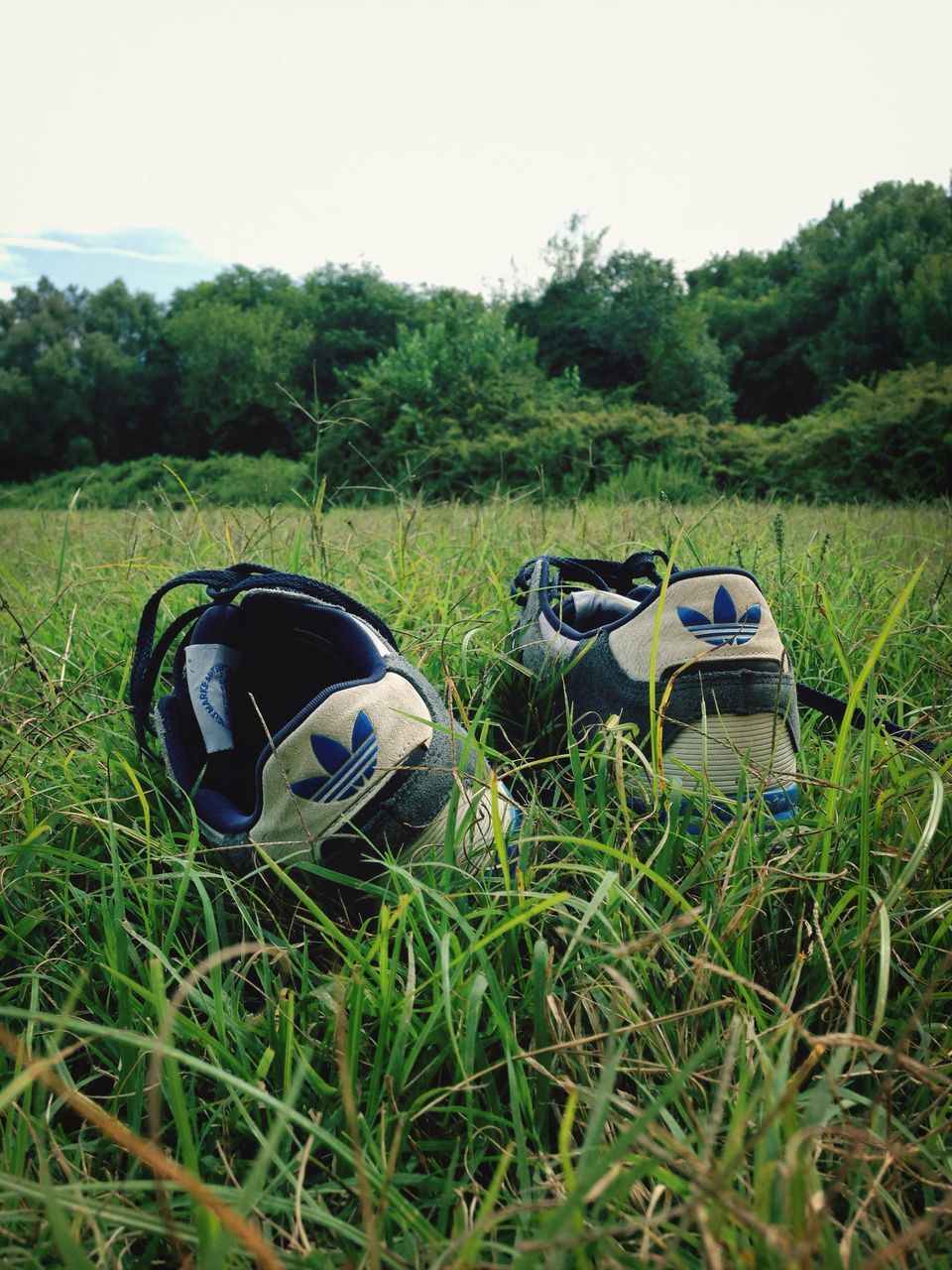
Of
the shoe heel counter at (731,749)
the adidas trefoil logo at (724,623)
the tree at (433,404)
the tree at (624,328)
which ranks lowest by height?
the shoe heel counter at (731,749)

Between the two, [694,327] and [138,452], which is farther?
[138,452]

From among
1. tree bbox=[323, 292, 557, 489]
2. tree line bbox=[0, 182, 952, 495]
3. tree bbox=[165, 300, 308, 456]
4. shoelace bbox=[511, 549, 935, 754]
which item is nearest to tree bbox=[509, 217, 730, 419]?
tree line bbox=[0, 182, 952, 495]

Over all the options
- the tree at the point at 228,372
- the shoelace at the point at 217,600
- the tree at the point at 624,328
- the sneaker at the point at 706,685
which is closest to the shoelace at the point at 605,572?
the sneaker at the point at 706,685

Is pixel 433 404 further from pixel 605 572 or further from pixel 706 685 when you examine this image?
pixel 706 685

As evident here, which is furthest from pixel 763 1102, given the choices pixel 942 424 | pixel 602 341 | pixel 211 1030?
pixel 602 341

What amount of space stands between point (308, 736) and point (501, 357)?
1523 cm

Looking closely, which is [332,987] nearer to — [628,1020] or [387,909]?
[387,909]

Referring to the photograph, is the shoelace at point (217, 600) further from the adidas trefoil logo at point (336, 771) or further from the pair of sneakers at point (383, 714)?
the adidas trefoil logo at point (336, 771)

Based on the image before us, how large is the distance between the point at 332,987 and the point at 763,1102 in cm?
45

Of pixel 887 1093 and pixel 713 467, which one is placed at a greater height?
pixel 713 467

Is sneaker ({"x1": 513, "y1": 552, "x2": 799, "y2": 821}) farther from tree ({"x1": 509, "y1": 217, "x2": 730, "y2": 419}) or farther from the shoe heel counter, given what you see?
tree ({"x1": 509, "y1": 217, "x2": 730, "y2": 419})

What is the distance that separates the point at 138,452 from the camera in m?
32.1

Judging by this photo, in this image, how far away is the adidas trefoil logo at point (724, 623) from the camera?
1.24m

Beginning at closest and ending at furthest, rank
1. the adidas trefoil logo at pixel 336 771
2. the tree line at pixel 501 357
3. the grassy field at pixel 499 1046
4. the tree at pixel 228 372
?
the grassy field at pixel 499 1046
the adidas trefoil logo at pixel 336 771
the tree line at pixel 501 357
the tree at pixel 228 372
